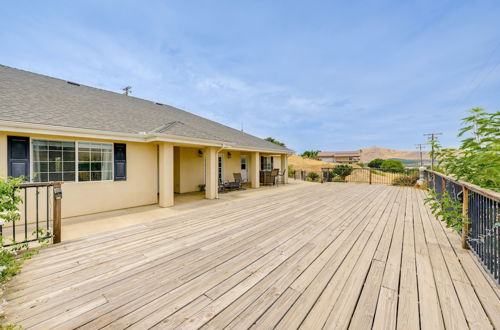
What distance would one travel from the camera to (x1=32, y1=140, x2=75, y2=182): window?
4.63 meters

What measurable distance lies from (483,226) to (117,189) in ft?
25.7

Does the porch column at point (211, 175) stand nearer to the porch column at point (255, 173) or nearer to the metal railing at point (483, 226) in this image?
the porch column at point (255, 173)

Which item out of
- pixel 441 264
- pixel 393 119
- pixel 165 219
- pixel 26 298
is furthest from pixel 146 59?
pixel 393 119

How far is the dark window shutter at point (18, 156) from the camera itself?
426cm

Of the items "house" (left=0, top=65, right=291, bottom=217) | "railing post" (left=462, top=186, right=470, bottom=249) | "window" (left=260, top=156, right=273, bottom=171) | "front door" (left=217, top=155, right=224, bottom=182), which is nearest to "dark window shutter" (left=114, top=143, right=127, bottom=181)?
"house" (left=0, top=65, right=291, bottom=217)

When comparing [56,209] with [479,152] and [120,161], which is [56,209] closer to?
[120,161]

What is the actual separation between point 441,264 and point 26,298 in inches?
191

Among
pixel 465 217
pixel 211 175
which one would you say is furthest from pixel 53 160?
pixel 465 217

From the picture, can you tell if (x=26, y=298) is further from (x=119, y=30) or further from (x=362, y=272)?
(x=119, y=30)

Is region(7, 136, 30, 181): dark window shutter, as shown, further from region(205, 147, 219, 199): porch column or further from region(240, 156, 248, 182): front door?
region(240, 156, 248, 182): front door

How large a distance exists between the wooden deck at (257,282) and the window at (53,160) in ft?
8.91

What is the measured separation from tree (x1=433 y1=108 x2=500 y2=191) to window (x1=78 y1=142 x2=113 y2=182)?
7729mm

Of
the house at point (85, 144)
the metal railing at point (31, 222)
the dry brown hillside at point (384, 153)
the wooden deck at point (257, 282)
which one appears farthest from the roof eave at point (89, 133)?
the dry brown hillside at point (384, 153)

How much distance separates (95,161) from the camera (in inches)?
214
